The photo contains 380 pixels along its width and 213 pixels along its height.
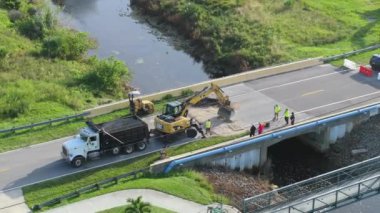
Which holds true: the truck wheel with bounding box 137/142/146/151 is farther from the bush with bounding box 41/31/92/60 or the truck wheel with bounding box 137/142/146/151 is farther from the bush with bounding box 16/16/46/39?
the bush with bounding box 16/16/46/39

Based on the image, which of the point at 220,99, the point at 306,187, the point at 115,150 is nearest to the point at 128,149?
the point at 115,150

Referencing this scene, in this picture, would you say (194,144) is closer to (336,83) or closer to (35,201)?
(35,201)

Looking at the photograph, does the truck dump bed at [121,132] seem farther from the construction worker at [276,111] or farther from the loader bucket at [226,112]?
the construction worker at [276,111]

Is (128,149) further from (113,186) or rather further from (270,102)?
(270,102)

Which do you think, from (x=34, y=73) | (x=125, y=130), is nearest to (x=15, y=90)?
(x=34, y=73)

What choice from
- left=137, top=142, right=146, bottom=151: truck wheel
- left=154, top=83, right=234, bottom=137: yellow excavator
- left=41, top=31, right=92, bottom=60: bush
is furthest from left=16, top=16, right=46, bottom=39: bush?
left=137, top=142, right=146, bottom=151: truck wheel

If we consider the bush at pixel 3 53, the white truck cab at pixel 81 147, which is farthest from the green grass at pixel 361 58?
the bush at pixel 3 53
